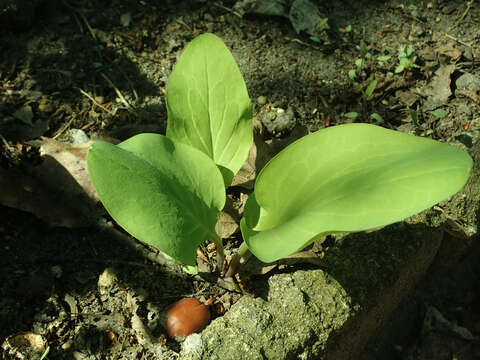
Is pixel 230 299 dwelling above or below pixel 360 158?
below

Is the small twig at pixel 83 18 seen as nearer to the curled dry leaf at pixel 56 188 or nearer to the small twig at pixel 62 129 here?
the small twig at pixel 62 129

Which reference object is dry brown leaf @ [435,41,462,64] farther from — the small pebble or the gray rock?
the small pebble

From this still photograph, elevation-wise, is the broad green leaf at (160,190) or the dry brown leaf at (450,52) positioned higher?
the broad green leaf at (160,190)

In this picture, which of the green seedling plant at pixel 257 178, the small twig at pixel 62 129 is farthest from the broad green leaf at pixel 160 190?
the small twig at pixel 62 129

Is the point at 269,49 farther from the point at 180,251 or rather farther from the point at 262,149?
the point at 180,251

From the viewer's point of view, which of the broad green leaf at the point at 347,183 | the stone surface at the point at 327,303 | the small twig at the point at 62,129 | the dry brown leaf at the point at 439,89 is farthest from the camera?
the dry brown leaf at the point at 439,89

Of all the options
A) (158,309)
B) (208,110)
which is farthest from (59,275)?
(208,110)
